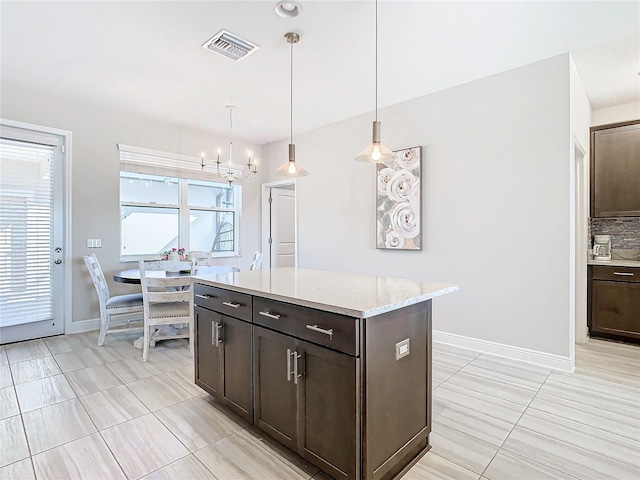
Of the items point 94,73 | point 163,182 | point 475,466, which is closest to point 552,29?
point 475,466

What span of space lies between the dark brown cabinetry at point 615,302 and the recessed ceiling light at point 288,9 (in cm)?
399

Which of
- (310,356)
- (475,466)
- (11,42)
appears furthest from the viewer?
(11,42)

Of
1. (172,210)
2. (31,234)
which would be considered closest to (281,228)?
(172,210)

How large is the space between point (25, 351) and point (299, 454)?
3436 millimetres

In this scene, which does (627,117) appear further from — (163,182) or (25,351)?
(25,351)

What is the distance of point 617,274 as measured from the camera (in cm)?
364

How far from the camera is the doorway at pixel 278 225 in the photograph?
20.0ft

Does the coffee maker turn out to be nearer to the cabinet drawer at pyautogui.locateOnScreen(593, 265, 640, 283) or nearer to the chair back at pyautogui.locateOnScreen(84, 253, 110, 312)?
the cabinet drawer at pyautogui.locateOnScreen(593, 265, 640, 283)

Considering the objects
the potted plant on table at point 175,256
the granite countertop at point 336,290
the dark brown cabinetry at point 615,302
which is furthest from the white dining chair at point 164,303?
the dark brown cabinetry at point 615,302

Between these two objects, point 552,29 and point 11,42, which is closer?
point 552,29

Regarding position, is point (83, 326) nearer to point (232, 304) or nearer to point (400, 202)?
point (232, 304)

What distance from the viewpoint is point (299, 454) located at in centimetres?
172

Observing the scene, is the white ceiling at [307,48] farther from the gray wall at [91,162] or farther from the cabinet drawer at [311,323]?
the cabinet drawer at [311,323]

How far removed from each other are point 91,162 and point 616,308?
249 inches
